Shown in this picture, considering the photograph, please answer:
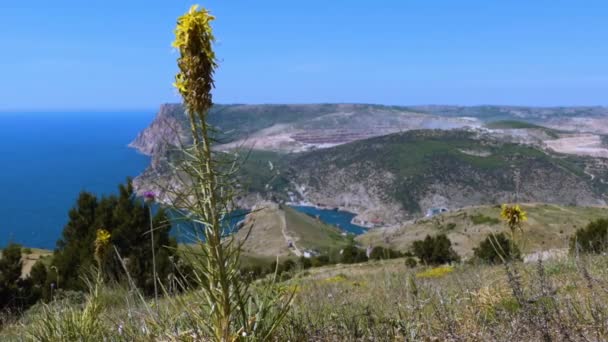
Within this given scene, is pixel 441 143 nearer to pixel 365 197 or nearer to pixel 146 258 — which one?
pixel 365 197

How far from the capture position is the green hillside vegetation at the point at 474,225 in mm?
70500

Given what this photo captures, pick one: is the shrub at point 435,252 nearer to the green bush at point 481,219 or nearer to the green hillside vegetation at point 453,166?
the green bush at point 481,219

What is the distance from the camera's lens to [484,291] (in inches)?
179

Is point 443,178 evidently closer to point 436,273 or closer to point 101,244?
point 436,273

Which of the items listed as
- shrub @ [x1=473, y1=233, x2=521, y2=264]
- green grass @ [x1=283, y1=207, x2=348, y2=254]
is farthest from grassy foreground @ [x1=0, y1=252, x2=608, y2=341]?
green grass @ [x1=283, y1=207, x2=348, y2=254]

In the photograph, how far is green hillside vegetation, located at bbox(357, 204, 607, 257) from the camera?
70.5 m

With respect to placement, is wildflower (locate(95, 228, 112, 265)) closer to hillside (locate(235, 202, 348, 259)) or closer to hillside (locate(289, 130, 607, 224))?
hillside (locate(235, 202, 348, 259))

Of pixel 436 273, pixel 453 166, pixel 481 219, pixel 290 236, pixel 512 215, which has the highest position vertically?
pixel 512 215

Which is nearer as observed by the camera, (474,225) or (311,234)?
(474,225)

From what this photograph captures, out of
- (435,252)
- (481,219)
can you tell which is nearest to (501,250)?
(435,252)

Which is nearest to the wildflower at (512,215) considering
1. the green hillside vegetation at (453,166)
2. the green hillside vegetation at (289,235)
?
the green hillside vegetation at (289,235)

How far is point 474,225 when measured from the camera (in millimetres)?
84750

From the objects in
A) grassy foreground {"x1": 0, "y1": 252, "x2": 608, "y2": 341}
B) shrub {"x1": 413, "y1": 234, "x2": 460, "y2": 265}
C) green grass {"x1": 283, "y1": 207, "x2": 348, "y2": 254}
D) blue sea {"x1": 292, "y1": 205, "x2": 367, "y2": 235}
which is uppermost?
grassy foreground {"x1": 0, "y1": 252, "x2": 608, "y2": 341}

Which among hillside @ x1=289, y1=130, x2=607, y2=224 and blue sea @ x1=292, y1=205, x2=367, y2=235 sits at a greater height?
hillside @ x1=289, y1=130, x2=607, y2=224
